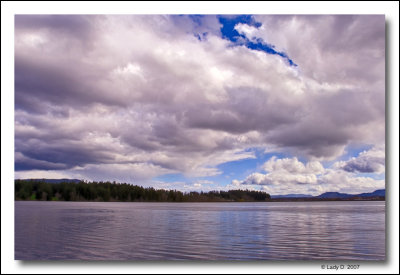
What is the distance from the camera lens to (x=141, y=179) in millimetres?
13383

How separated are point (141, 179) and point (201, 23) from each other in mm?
6344

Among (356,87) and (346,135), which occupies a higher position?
(356,87)

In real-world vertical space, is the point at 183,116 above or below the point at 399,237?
Answer: above

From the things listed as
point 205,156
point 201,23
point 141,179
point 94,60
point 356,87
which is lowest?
point 141,179

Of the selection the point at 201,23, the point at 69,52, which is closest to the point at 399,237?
the point at 201,23

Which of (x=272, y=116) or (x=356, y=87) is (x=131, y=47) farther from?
(x=356, y=87)

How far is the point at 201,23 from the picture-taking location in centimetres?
1026

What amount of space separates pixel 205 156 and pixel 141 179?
275 centimetres

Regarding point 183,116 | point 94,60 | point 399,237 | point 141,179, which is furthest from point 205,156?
point 399,237

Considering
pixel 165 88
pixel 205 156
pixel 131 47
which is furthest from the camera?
pixel 205 156

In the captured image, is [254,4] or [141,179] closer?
[254,4]

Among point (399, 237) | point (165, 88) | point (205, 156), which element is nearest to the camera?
point (399, 237)

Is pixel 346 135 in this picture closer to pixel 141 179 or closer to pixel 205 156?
pixel 205 156

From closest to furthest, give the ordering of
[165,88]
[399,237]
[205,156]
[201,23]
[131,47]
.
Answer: [399,237], [201,23], [131,47], [165,88], [205,156]
